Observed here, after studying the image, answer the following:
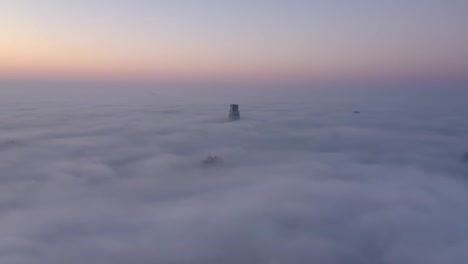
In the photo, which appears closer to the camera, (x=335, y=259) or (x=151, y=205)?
(x=335, y=259)

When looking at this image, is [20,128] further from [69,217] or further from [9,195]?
[69,217]

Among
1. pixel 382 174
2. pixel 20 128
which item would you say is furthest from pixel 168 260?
pixel 20 128

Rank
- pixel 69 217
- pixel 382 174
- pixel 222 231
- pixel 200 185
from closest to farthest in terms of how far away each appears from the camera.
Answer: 1. pixel 222 231
2. pixel 69 217
3. pixel 200 185
4. pixel 382 174

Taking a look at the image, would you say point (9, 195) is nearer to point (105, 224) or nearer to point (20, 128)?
point (105, 224)

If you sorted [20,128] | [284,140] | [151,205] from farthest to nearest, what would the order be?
[20,128]
[284,140]
[151,205]

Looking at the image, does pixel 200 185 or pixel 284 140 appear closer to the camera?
pixel 200 185

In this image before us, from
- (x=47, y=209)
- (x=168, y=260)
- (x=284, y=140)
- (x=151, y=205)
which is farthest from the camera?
(x=284, y=140)

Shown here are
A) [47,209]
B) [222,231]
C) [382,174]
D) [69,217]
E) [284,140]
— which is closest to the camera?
[222,231]

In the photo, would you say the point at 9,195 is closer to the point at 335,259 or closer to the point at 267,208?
the point at 267,208

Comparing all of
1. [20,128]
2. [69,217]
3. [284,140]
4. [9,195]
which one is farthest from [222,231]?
[20,128]
